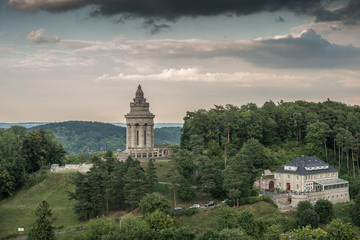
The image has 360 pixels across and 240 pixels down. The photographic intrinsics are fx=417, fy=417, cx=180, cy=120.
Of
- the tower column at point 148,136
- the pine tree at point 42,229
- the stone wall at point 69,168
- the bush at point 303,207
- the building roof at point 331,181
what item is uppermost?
the tower column at point 148,136

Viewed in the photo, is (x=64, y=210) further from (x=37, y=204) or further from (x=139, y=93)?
(x=139, y=93)

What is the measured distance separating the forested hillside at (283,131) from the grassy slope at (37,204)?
25.2 metres

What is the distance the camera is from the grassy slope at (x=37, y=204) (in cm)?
6419

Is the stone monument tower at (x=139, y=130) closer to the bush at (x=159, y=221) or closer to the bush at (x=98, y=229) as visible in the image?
the bush at (x=159, y=221)

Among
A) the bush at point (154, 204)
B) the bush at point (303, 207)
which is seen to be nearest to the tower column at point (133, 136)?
the bush at point (154, 204)

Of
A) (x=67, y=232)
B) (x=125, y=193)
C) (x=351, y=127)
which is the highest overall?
(x=351, y=127)

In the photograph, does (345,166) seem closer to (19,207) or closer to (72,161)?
(19,207)

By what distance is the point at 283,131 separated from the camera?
91312 mm

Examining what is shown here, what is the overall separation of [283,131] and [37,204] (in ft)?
172

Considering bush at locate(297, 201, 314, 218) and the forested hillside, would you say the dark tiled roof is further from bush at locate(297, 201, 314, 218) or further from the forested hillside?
bush at locate(297, 201, 314, 218)

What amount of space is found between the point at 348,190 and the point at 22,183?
192ft

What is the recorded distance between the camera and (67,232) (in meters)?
58.3

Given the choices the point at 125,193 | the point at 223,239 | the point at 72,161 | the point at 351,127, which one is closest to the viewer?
the point at 223,239

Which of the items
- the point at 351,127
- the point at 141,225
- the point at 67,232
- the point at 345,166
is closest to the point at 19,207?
the point at 67,232
